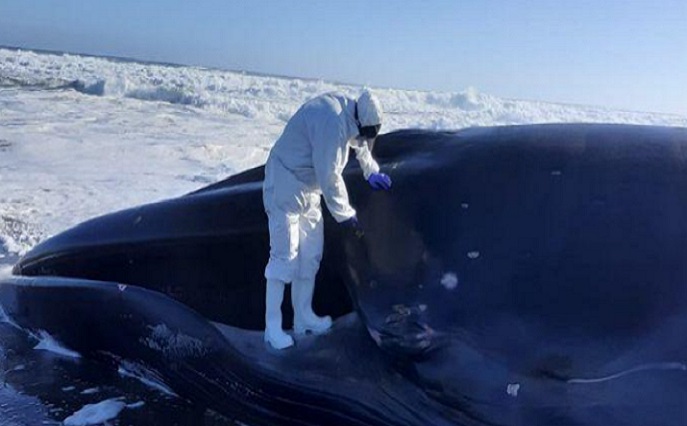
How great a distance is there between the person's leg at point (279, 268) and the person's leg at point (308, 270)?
6 cm

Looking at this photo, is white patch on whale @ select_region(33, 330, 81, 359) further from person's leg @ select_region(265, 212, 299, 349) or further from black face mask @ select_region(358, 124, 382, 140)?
black face mask @ select_region(358, 124, 382, 140)

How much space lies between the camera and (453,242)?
491cm

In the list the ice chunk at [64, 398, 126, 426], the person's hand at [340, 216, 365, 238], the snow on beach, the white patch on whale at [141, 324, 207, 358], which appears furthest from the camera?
the snow on beach

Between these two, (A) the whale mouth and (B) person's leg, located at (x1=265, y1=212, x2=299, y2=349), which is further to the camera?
(B) person's leg, located at (x1=265, y1=212, x2=299, y2=349)

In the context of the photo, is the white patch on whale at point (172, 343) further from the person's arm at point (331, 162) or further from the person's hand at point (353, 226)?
the person's arm at point (331, 162)

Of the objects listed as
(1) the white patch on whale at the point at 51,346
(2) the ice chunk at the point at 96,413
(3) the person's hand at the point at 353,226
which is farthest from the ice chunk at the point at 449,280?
(1) the white patch on whale at the point at 51,346

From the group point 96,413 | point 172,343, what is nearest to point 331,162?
point 172,343

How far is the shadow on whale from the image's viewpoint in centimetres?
438

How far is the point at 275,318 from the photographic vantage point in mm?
5445

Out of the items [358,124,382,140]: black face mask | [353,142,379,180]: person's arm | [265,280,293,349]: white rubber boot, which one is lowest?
[265,280,293,349]: white rubber boot

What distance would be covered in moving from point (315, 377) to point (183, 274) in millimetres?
1514

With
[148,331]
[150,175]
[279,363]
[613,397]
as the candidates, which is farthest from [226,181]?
[150,175]

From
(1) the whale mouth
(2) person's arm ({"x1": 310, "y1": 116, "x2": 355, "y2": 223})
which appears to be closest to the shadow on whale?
(1) the whale mouth

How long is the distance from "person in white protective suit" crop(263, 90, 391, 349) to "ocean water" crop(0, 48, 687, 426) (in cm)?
95
